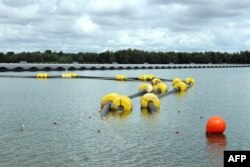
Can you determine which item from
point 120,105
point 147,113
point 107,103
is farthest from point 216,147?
point 107,103

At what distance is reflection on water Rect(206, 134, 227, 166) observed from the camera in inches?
971

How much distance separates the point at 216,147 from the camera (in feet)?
91.7

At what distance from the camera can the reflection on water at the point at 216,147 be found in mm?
24669

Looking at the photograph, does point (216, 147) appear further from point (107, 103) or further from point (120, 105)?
point (107, 103)

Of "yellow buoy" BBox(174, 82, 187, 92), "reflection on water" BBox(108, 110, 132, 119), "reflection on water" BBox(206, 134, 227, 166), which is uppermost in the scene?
"yellow buoy" BBox(174, 82, 187, 92)

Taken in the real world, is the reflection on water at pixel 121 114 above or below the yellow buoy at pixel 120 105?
below

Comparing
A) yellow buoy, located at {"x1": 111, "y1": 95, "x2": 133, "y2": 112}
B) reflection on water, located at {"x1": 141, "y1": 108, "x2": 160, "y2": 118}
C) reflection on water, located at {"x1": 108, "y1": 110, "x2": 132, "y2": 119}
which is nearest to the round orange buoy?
reflection on water, located at {"x1": 141, "y1": 108, "x2": 160, "y2": 118}

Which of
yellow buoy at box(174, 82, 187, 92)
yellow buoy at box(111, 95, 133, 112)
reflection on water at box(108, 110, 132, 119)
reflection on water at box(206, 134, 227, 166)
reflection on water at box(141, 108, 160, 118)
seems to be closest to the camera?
reflection on water at box(206, 134, 227, 166)

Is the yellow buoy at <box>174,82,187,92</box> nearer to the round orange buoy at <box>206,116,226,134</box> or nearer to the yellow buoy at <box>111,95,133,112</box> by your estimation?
the yellow buoy at <box>111,95,133,112</box>

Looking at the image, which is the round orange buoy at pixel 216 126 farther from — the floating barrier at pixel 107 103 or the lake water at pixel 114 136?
the floating barrier at pixel 107 103

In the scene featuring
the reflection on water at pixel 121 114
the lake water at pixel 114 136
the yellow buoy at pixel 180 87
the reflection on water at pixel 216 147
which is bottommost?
the reflection on water at pixel 216 147

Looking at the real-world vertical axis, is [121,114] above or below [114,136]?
above

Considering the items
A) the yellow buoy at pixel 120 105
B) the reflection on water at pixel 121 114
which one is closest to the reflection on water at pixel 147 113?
the reflection on water at pixel 121 114

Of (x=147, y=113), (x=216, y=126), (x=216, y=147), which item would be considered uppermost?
(x=216, y=126)
